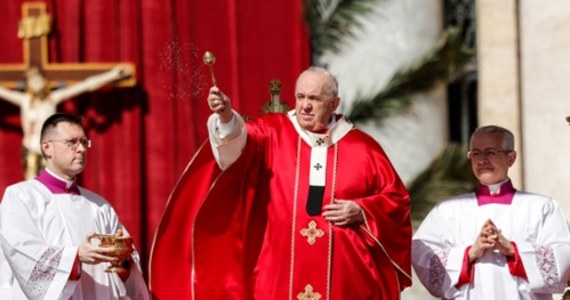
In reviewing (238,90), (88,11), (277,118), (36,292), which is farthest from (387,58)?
(36,292)

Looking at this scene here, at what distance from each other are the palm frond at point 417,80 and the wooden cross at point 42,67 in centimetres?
192

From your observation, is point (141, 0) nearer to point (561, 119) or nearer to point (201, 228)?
point (561, 119)

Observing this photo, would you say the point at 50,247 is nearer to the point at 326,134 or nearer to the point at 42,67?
the point at 326,134

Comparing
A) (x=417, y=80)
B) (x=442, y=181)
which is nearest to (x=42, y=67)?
(x=417, y=80)

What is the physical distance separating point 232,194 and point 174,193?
299mm

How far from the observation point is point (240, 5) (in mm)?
12547

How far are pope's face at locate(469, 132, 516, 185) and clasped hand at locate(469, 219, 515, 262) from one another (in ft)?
1.12

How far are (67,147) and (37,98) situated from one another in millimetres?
4186

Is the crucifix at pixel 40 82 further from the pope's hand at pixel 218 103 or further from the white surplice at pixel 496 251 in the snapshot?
the pope's hand at pixel 218 103

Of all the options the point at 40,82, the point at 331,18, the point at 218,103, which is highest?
the point at 331,18

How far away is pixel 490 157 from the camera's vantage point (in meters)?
Result: 8.26

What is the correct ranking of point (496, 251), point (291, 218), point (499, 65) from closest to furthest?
point (291, 218) < point (496, 251) < point (499, 65)

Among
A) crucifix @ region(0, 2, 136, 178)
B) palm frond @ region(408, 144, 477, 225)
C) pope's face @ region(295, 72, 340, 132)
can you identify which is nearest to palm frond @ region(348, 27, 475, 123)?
palm frond @ region(408, 144, 477, 225)

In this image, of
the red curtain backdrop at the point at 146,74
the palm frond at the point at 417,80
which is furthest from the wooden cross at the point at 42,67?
the palm frond at the point at 417,80
